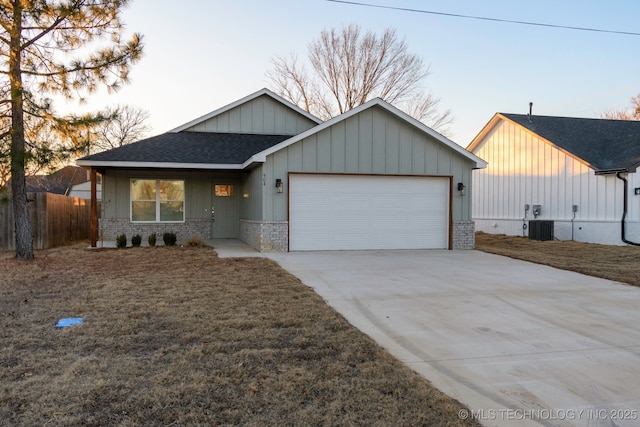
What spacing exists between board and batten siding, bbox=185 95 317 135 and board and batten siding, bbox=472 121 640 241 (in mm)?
9894

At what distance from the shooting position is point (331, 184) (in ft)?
42.9

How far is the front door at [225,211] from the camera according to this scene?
1647cm

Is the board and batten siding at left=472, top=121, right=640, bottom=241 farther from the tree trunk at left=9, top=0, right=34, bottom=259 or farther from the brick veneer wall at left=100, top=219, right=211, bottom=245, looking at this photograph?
the tree trunk at left=9, top=0, right=34, bottom=259

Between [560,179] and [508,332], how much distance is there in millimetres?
15187

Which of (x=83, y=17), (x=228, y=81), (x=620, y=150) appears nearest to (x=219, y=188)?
(x=228, y=81)

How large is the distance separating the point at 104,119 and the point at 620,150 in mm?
18368

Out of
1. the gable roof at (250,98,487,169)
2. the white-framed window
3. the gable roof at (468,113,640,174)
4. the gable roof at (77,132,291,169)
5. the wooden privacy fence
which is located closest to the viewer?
the gable roof at (250,98,487,169)

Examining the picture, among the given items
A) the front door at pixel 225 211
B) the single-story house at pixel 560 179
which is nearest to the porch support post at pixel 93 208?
the front door at pixel 225 211

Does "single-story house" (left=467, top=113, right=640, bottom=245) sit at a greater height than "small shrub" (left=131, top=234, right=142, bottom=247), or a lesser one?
greater

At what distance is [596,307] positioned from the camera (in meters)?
6.43

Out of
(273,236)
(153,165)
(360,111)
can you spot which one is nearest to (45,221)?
(153,165)

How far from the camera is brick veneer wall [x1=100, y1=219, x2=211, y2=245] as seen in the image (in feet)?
50.0

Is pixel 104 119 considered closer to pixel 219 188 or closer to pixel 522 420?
pixel 219 188

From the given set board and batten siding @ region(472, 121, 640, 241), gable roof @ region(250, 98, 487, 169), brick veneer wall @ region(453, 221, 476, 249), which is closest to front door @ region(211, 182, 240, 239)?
gable roof @ region(250, 98, 487, 169)
